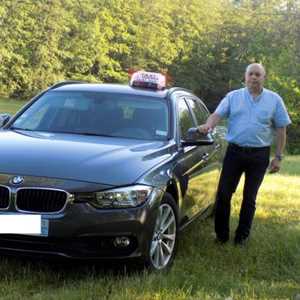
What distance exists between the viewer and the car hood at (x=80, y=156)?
4484mm

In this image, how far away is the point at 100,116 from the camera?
5.98 m

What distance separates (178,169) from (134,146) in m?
0.41

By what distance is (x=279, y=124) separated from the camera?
6004 millimetres

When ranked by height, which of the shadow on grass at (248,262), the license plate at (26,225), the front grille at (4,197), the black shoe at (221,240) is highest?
the front grille at (4,197)

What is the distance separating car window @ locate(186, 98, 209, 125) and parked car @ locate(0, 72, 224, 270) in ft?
1.63

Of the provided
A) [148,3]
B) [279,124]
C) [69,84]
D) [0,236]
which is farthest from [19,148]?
[148,3]

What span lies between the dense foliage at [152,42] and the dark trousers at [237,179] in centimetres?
3609

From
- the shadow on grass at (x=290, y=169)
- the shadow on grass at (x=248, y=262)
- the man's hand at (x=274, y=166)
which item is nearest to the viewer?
the shadow on grass at (x=248, y=262)

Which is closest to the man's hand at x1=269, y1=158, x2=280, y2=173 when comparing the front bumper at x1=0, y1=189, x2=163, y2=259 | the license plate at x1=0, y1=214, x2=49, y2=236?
the front bumper at x1=0, y1=189, x2=163, y2=259

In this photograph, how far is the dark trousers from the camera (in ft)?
19.7

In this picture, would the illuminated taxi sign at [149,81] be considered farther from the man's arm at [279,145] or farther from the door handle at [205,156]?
the man's arm at [279,145]

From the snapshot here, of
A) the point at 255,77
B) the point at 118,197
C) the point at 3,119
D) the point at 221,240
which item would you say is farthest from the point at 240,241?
the point at 3,119

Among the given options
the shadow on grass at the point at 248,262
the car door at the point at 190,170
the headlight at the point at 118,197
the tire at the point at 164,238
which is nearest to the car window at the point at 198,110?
the car door at the point at 190,170

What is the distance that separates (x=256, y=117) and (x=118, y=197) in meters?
2.03
